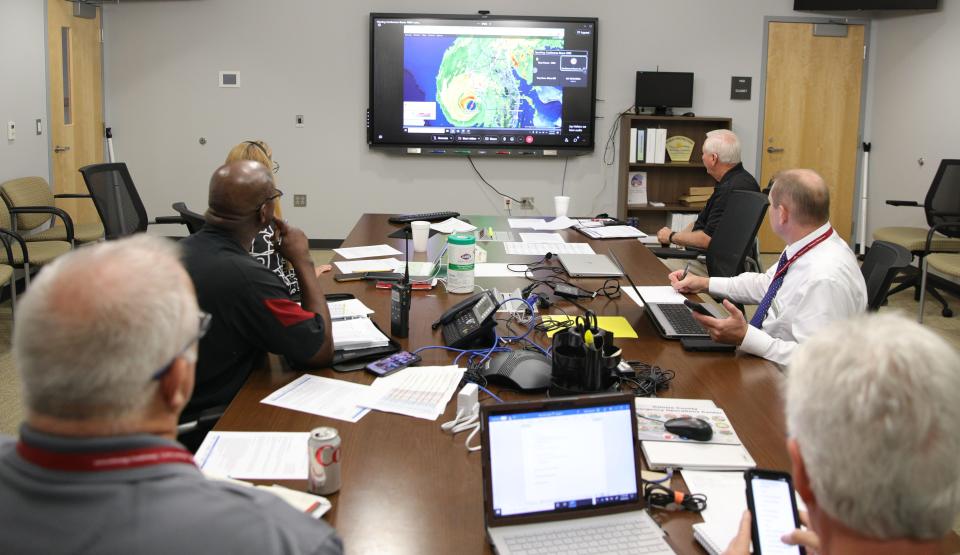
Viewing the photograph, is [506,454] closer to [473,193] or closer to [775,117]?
[473,193]

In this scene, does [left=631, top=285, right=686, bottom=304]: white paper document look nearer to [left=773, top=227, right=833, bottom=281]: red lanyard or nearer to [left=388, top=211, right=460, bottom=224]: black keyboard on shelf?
[left=773, top=227, right=833, bottom=281]: red lanyard

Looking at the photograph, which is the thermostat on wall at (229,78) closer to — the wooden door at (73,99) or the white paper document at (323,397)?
the wooden door at (73,99)

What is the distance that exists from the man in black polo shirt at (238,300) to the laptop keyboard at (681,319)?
3.51ft

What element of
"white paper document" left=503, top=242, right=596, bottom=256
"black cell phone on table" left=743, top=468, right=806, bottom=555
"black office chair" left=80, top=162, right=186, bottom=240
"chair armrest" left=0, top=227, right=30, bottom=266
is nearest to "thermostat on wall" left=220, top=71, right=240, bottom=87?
"black office chair" left=80, top=162, right=186, bottom=240

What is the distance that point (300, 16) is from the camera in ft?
22.4

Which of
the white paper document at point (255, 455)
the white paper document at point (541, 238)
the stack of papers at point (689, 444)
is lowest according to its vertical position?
the white paper document at point (255, 455)

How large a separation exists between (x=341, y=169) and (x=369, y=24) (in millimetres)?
1264

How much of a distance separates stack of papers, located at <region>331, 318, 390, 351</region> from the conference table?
9cm

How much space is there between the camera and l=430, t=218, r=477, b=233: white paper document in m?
4.30

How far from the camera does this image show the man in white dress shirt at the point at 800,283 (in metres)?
2.27

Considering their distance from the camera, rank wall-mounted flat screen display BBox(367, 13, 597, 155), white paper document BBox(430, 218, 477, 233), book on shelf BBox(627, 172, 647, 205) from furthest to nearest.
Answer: book on shelf BBox(627, 172, 647, 205) → wall-mounted flat screen display BBox(367, 13, 597, 155) → white paper document BBox(430, 218, 477, 233)

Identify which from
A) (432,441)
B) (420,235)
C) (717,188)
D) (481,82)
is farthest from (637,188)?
(432,441)

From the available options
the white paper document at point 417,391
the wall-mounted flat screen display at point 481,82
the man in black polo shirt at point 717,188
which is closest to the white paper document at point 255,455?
the white paper document at point 417,391

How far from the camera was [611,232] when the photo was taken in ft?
14.0
